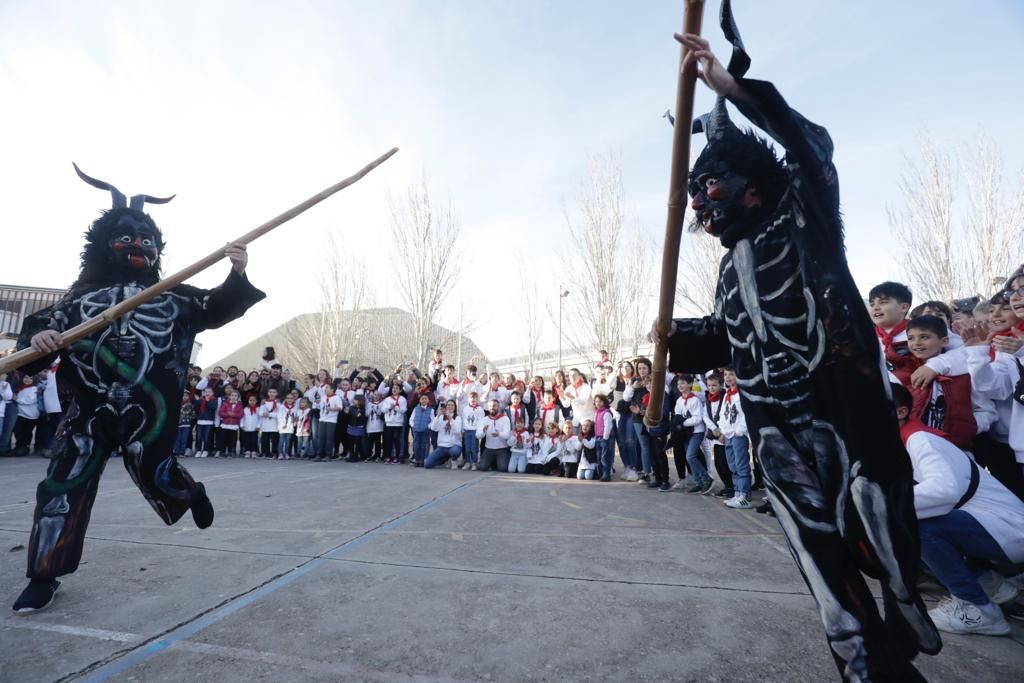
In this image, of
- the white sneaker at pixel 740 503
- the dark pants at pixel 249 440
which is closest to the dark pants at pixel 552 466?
the white sneaker at pixel 740 503

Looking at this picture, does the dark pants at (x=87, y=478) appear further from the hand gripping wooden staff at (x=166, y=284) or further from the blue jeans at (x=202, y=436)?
the blue jeans at (x=202, y=436)

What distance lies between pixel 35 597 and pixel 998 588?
14.7 ft

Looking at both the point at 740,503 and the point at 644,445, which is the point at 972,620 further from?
the point at 644,445

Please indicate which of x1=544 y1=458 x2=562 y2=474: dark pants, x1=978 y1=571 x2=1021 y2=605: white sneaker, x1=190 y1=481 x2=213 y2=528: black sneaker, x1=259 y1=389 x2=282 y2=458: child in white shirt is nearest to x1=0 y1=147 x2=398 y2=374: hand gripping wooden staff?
x1=190 y1=481 x2=213 y2=528: black sneaker

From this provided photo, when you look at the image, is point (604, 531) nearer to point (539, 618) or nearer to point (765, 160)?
point (539, 618)

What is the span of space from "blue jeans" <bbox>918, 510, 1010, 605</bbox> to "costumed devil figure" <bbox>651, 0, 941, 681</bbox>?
1391 mm

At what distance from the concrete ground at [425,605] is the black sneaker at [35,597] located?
48 mm

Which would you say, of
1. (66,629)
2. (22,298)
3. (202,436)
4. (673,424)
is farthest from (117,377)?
(22,298)

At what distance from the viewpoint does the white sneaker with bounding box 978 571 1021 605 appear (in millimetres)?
2652

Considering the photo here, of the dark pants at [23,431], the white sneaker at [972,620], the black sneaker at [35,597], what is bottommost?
the white sneaker at [972,620]

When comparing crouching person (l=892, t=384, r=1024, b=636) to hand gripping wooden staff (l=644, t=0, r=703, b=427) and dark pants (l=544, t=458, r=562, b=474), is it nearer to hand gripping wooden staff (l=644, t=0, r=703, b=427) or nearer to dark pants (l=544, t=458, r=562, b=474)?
hand gripping wooden staff (l=644, t=0, r=703, b=427)

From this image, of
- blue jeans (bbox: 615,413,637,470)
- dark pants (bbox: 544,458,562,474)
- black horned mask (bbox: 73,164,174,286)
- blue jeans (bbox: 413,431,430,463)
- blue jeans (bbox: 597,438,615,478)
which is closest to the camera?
black horned mask (bbox: 73,164,174,286)

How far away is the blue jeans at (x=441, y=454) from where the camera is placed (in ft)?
32.1

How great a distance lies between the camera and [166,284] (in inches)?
97.6
